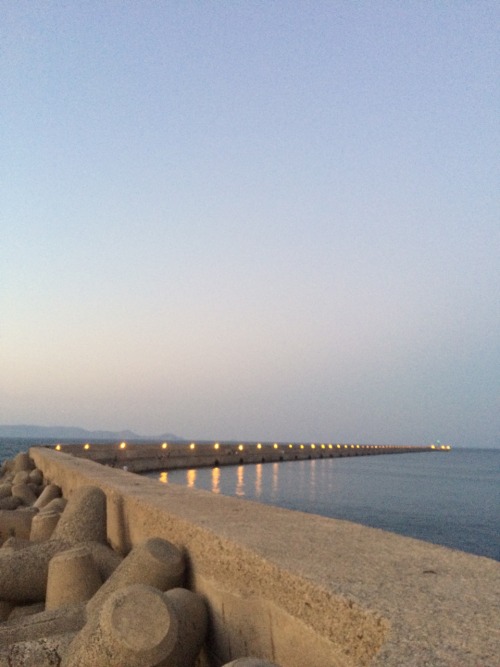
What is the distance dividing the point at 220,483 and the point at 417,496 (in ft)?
26.5

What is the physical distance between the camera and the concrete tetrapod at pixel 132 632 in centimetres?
214

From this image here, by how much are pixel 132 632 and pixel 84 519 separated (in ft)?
9.11

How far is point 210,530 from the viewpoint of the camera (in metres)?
3.20

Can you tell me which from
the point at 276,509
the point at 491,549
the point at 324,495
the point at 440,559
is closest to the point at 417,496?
the point at 324,495

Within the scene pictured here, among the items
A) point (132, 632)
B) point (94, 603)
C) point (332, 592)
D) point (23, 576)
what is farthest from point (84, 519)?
point (332, 592)

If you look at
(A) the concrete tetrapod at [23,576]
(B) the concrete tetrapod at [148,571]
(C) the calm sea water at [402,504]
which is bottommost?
(C) the calm sea water at [402,504]

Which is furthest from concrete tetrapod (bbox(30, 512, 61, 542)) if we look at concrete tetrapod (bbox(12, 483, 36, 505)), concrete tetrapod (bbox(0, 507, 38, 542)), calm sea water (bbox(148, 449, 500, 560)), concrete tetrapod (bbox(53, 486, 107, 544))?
calm sea water (bbox(148, 449, 500, 560))

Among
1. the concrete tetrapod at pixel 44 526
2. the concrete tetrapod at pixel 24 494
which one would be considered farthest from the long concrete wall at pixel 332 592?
the concrete tetrapod at pixel 24 494

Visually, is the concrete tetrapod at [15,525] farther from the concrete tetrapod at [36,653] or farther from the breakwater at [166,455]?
the breakwater at [166,455]

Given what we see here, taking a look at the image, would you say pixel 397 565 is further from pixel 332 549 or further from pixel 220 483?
pixel 220 483

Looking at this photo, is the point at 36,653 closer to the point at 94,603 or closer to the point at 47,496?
the point at 94,603

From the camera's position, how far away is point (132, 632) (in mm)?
2156

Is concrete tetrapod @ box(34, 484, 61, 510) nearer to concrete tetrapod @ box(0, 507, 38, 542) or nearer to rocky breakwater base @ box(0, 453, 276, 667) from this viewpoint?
concrete tetrapod @ box(0, 507, 38, 542)

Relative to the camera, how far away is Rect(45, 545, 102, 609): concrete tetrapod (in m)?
3.48
